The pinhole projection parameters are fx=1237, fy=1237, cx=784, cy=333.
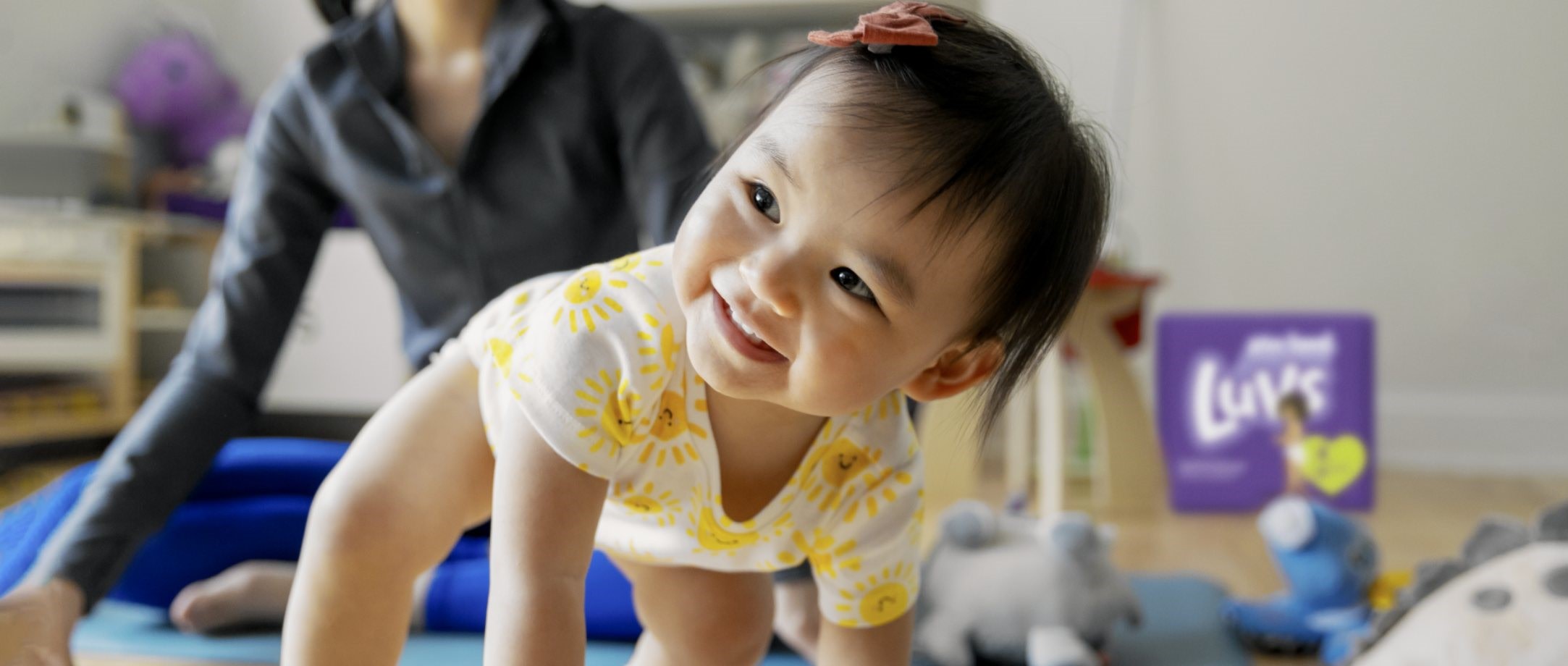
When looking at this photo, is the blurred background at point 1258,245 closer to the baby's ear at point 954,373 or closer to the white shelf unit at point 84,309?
the white shelf unit at point 84,309

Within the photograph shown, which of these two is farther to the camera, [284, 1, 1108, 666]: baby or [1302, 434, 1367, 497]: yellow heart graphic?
[1302, 434, 1367, 497]: yellow heart graphic

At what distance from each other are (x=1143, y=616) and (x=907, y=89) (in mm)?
645

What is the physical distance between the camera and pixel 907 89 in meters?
0.37

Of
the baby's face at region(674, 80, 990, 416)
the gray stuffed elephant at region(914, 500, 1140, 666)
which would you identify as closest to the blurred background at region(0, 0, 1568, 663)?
the gray stuffed elephant at region(914, 500, 1140, 666)

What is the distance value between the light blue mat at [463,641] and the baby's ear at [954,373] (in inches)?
8.8

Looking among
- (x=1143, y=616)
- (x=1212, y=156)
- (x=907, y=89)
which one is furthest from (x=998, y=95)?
(x=1212, y=156)

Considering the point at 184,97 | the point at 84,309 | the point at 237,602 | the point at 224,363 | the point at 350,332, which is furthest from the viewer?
the point at 350,332

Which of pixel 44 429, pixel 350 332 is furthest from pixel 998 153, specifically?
pixel 350 332

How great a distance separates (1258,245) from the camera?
1757 mm

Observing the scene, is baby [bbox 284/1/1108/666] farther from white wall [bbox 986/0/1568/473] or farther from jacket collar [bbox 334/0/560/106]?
white wall [bbox 986/0/1568/473]

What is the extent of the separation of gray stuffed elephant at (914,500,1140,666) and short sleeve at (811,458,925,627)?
1.04 ft

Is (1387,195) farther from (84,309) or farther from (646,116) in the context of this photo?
(84,309)

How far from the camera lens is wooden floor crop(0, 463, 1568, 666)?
3.76ft

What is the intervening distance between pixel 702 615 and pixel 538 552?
0.12 metres
